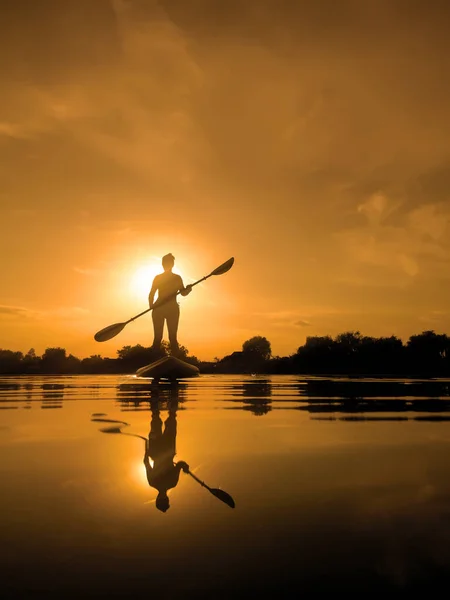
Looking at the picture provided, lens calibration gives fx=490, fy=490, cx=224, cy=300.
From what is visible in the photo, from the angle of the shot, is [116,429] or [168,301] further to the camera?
[168,301]

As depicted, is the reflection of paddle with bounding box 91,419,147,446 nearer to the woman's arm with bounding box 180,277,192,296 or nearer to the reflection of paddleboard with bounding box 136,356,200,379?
the reflection of paddleboard with bounding box 136,356,200,379

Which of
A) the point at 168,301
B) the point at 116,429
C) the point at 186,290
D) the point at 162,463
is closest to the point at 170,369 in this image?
the point at 168,301

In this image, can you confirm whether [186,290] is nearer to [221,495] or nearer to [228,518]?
[221,495]

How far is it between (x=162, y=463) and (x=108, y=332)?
10.8 meters

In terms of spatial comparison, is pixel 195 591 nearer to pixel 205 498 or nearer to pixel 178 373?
pixel 205 498

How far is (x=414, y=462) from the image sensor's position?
334cm

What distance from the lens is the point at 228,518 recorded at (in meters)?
2.04

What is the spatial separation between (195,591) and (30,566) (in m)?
0.55

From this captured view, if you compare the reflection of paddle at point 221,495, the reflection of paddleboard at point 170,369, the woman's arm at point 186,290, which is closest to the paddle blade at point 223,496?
the reflection of paddle at point 221,495

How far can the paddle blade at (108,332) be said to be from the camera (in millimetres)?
13461

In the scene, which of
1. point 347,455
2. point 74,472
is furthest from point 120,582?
point 347,455

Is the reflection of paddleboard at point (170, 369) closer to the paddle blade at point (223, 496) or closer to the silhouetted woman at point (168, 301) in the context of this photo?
the silhouetted woman at point (168, 301)

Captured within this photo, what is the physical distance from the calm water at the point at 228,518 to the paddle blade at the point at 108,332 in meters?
9.27

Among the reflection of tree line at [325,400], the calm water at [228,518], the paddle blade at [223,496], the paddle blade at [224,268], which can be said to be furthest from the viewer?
the paddle blade at [224,268]
